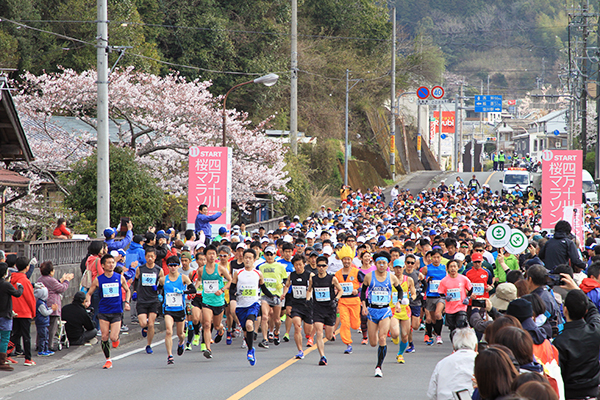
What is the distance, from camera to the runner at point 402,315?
11.3 m

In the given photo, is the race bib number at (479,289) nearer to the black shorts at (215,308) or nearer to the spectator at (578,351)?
the black shorts at (215,308)

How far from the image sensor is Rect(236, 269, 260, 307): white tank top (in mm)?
11812

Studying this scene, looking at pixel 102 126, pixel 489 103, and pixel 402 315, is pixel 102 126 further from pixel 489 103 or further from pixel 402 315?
pixel 489 103

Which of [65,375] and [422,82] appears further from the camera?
[422,82]

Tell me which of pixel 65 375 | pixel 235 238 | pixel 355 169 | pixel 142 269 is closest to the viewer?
pixel 65 375

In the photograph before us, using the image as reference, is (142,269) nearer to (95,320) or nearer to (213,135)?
(95,320)

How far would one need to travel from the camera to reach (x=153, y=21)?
38188mm

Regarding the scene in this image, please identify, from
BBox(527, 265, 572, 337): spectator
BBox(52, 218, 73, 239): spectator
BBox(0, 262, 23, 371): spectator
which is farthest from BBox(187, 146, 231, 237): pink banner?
BBox(527, 265, 572, 337): spectator

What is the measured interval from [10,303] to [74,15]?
2505 cm

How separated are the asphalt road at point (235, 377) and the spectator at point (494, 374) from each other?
183 inches

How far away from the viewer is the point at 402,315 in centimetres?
1162

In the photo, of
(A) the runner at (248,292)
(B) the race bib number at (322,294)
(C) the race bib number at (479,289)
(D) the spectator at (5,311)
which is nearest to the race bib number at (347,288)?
(B) the race bib number at (322,294)

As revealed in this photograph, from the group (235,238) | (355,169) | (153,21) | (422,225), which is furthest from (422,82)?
(235,238)

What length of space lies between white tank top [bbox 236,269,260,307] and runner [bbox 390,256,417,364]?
2218 millimetres
